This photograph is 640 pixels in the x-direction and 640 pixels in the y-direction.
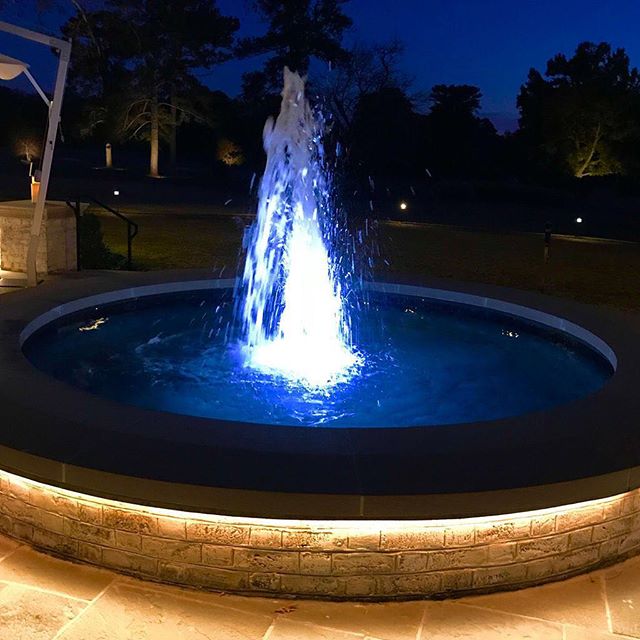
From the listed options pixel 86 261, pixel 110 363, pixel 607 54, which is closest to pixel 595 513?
pixel 110 363

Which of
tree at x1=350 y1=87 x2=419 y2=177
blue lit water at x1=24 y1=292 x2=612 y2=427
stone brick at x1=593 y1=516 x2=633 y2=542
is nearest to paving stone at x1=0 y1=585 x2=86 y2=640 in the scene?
blue lit water at x1=24 y1=292 x2=612 y2=427

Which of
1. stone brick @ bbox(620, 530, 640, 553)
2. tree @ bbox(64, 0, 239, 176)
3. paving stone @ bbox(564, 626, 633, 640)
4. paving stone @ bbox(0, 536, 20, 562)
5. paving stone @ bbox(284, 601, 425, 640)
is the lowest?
paving stone @ bbox(284, 601, 425, 640)

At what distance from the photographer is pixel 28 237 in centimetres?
1104

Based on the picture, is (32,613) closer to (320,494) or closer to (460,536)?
(320,494)

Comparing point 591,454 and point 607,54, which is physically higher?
point 607,54

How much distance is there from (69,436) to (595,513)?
302cm

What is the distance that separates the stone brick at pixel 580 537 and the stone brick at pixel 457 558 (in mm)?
525

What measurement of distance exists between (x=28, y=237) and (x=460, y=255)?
9.82m

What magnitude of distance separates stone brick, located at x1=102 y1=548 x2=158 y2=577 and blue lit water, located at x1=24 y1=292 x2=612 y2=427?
7.46ft

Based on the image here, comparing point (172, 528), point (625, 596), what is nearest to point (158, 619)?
point (172, 528)

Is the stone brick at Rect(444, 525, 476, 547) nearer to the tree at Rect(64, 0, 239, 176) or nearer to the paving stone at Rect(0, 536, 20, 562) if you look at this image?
the paving stone at Rect(0, 536, 20, 562)

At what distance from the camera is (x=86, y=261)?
12250 mm

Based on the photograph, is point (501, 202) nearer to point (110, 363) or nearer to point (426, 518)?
point (110, 363)

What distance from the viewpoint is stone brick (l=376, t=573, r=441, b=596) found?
386cm
